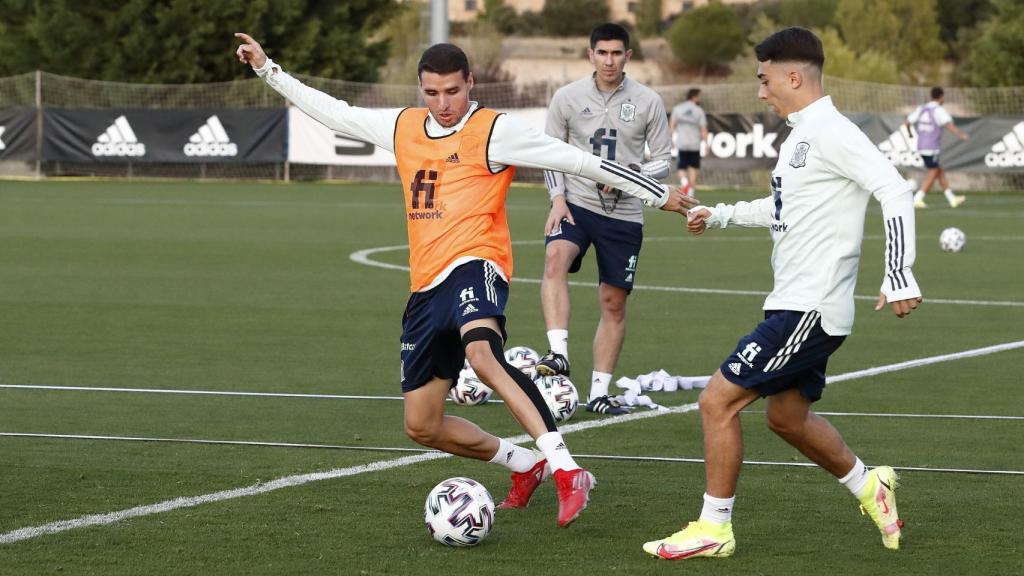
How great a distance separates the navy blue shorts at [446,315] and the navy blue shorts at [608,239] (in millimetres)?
3146

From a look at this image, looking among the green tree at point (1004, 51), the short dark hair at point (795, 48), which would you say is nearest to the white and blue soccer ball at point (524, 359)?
the short dark hair at point (795, 48)

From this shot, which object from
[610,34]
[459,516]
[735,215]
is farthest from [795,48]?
[610,34]

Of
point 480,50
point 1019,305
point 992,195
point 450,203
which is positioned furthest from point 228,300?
point 480,50

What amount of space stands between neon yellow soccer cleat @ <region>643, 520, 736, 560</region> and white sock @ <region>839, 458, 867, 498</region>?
1.84ft

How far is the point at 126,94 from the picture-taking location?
4647 cm

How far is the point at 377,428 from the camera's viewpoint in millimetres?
8500

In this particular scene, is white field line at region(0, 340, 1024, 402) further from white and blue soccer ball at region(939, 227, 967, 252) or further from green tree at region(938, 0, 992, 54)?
green tree at region(938, 0, 992, 54)

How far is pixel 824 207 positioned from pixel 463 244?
4.97 ft

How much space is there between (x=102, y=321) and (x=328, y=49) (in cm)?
3738

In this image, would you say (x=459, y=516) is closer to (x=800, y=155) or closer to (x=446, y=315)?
(x=446, y=315)

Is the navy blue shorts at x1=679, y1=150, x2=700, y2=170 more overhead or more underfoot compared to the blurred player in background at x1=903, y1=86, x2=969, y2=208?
more underfoot

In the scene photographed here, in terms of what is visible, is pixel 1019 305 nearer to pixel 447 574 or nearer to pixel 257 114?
pixel 447 574

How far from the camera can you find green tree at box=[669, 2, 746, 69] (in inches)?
4077

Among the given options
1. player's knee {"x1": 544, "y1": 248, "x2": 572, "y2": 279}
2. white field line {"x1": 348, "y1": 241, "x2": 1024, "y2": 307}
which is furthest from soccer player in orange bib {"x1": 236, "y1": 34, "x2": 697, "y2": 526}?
white field line {"x1": 348, "y1": 241, "x2": 1024, "y2": 307}
